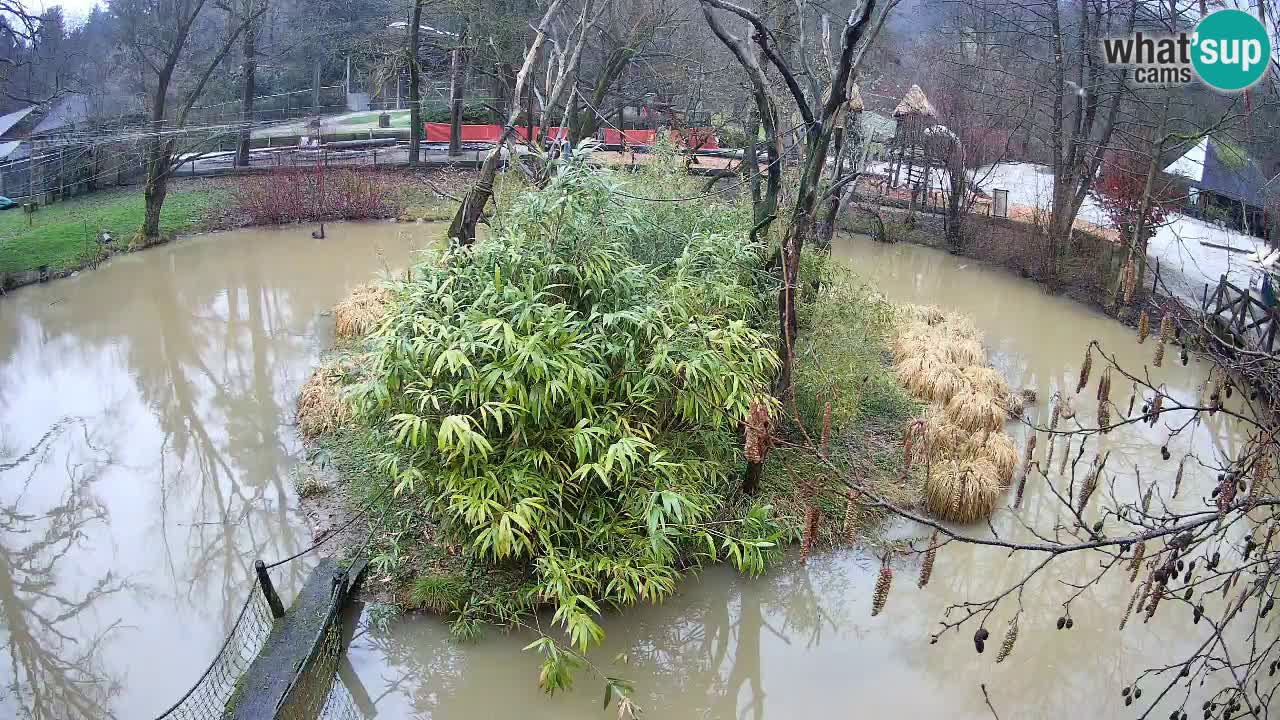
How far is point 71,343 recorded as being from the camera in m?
9.70

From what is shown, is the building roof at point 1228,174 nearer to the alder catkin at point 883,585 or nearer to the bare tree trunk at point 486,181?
the bare tree trunk at point 486,181

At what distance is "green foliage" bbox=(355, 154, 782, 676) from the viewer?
16.2 ft

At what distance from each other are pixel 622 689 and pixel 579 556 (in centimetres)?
75

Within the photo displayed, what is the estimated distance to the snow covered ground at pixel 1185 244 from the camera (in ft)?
36.2

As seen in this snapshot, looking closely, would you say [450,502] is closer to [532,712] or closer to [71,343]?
[532,712]

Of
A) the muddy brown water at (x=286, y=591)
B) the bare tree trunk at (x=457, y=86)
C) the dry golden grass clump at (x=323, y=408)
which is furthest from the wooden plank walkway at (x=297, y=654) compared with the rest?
the bare tree trunk at (x=457, y=86)

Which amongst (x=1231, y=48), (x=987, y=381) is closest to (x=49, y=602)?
(x=987, y=381)

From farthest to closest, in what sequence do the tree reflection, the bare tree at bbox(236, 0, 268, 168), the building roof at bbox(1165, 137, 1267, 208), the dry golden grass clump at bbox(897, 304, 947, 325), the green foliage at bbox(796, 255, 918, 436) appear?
the bare tree at bbox(236, 0, 268, 168), the building roof at bbox(1165, 137, 1267, 208), the dry golden grass clump at bbox(897, 304, 947, 325), the green foliage at bbox(796, 255, 918, 436), the tree reflection

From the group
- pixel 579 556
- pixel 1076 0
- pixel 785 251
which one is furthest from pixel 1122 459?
pixel 1076 0

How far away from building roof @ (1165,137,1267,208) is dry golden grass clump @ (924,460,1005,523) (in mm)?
6435

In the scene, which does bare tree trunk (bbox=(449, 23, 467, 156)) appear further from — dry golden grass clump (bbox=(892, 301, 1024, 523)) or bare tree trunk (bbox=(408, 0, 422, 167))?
dry golden grass clump (bbox=(892, 301, 1024, 523))

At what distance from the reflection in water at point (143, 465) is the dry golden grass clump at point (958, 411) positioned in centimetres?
453

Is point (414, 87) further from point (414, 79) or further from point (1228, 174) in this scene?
point (1228, 174)

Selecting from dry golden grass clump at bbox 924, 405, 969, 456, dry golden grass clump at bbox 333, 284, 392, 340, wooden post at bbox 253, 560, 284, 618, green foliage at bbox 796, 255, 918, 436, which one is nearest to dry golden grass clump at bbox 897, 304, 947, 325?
green foliage at bbox 796, 255, 918, 436
